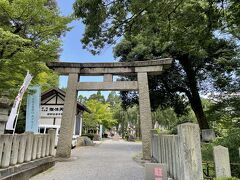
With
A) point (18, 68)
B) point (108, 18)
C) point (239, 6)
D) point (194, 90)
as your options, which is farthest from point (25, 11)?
point (194, 90)

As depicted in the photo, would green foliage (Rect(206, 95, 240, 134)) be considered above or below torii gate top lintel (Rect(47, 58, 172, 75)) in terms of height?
below

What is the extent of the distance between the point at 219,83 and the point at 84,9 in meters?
14.6

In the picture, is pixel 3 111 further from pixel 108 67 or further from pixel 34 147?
pixel 108 67

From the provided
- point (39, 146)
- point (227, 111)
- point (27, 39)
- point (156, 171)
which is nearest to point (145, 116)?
point (39, 146)

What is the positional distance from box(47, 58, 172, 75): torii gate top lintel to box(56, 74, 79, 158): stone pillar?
46 cm

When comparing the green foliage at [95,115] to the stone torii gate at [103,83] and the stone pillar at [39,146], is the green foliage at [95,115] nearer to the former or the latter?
the stone torii gate at [103,83]

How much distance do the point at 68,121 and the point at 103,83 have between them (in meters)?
2.65

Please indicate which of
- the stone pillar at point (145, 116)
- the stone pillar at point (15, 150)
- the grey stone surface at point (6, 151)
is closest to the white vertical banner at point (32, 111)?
the stone pillar at point (145, 116)

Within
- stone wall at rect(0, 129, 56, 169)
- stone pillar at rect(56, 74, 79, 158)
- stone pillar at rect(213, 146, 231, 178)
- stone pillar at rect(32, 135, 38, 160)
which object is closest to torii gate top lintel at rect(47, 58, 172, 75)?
stone pillar at rect(56, 74, 79, 158)

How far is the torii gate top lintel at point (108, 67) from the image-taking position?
40.5 ft

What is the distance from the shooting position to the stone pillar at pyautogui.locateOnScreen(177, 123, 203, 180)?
14.5ft

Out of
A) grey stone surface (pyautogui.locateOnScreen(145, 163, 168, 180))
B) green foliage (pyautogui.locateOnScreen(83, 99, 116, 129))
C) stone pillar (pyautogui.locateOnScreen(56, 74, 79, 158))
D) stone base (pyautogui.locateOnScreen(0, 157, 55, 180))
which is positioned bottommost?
stone base (pyautogui.locateOnScreen(0, 157, 55, 180))

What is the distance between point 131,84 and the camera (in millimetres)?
12516

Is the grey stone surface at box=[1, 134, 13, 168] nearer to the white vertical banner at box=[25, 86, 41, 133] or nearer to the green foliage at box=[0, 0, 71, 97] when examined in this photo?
the green foliage at box=[0, 0, 71, 97]
